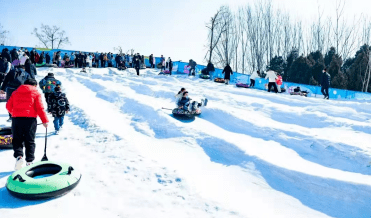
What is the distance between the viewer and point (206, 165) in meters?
5.79

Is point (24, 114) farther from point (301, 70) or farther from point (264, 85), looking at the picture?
point (301, 70)

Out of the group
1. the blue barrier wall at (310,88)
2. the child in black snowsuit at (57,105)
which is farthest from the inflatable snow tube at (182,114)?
the blue barrier wall at (310,88)

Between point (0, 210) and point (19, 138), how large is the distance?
4.07 ft

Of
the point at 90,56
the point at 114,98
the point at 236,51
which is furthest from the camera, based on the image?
the point at 236,51

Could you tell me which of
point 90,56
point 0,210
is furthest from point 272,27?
point 0,210

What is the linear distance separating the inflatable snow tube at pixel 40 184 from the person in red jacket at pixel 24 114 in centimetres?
49

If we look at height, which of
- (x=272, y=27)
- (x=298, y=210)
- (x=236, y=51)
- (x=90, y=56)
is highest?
(x=272, y=27)

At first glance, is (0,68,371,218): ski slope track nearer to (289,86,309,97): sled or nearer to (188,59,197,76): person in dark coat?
(289,86,309,97): sled

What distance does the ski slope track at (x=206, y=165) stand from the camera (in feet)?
13.1

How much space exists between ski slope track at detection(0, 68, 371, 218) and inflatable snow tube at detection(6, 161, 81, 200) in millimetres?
125

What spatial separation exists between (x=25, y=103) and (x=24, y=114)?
0.17 metres

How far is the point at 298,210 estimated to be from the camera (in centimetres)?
430

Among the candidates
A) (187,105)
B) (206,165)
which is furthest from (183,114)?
(206,165)

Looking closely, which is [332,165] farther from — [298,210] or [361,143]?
[298,210]
